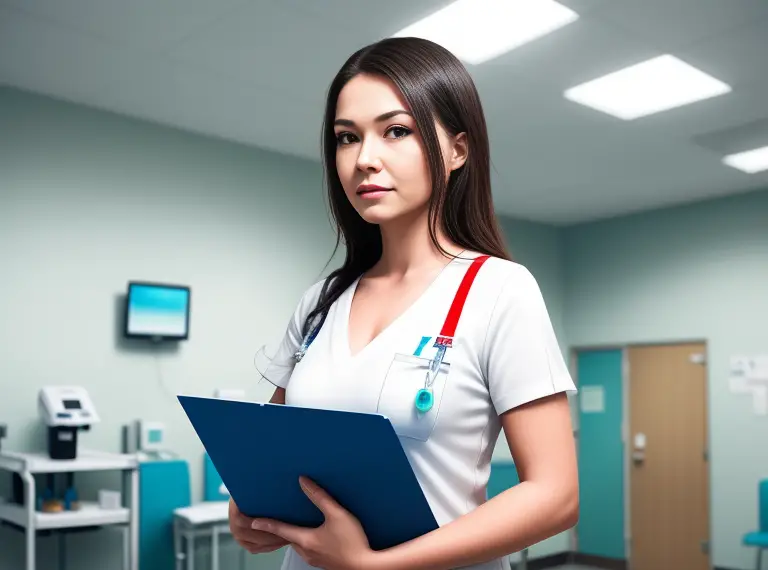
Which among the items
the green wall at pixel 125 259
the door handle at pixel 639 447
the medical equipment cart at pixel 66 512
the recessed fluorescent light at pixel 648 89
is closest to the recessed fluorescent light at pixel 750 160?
the recessed fluorescent light at pixel 648 89

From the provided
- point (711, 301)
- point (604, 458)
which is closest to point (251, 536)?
point (711, 301)

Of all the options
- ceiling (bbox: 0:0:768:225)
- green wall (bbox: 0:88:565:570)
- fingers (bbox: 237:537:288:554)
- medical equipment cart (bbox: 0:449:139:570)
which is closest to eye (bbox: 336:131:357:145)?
fingers (bbox: 237:537:288:554)

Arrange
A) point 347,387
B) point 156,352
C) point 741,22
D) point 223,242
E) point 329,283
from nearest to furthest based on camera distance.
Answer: point 347,387, point 329,283, point 741,22, point 156,352, point 223,242

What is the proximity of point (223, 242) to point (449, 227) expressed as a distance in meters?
3.57

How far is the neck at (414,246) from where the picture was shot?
35.0 inches

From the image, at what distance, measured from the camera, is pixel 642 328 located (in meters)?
5.87

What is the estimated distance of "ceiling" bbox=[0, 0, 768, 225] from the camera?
114 inches

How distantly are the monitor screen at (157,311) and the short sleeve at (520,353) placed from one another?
3348mm

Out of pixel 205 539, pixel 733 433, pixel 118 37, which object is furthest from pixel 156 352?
pixel 733 433

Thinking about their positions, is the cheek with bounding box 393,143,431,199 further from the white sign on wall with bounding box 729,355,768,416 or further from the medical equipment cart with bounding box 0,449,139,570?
the white sign on wall with bounding box 729,355,768,416

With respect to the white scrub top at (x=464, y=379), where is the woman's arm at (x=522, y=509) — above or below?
below

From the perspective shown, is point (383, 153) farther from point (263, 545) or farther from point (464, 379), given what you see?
point (263, 545)

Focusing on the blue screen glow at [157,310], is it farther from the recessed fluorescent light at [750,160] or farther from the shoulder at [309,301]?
the recessed fluorescent light at [750,160]

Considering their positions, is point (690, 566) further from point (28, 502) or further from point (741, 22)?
point (28, 502)
